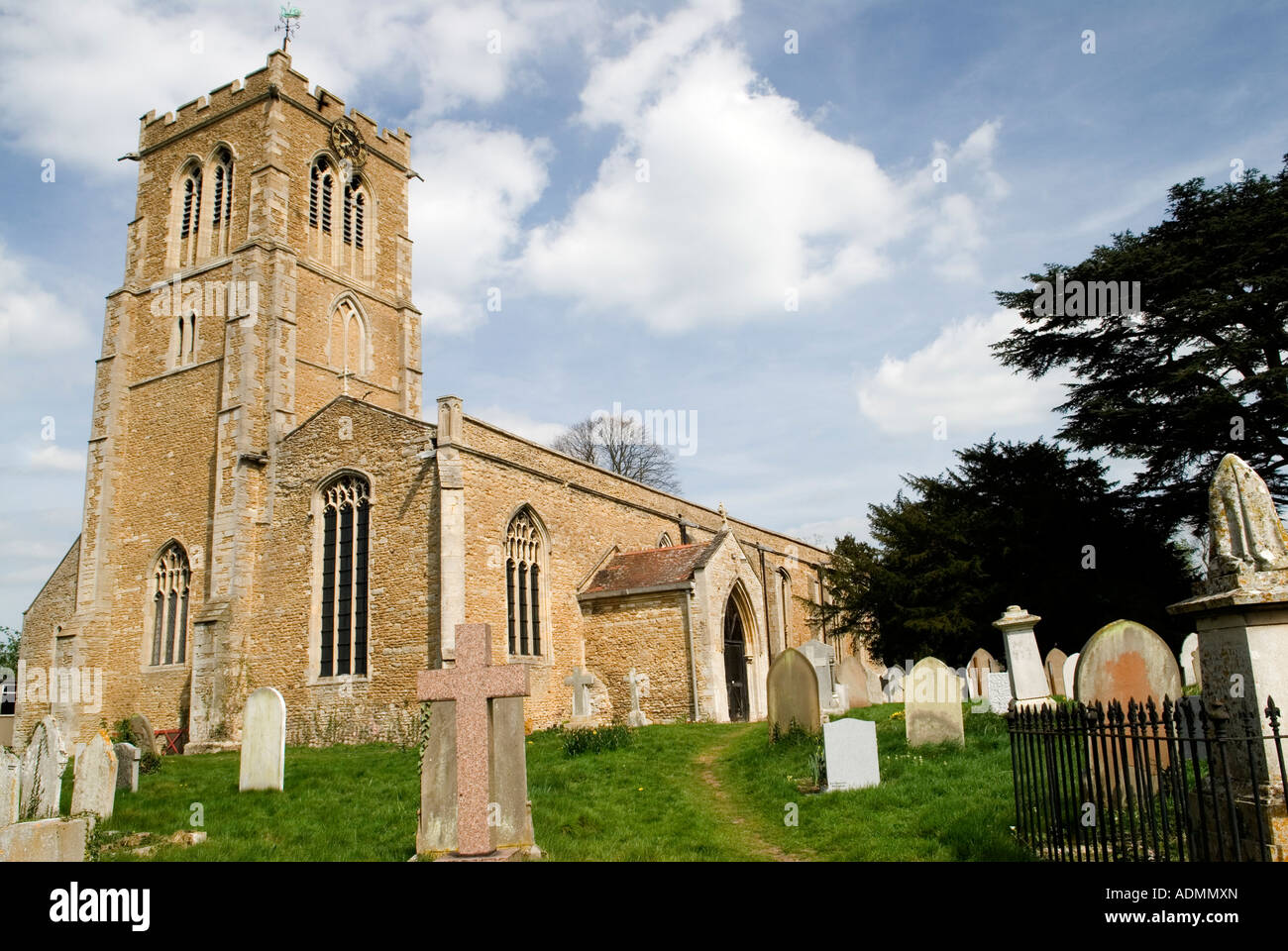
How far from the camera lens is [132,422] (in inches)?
875

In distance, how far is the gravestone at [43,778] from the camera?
7719mm

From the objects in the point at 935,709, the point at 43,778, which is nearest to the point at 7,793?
the point at 43,778

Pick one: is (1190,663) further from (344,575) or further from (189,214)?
(189,214)

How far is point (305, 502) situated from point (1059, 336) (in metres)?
18.8

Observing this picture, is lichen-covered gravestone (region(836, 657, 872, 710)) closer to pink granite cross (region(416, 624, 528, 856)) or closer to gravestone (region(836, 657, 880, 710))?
gravestone (region(836, 657, 880, 710))

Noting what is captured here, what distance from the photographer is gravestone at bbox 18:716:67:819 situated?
772 cm

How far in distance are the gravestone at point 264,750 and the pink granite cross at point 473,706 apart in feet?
15.5

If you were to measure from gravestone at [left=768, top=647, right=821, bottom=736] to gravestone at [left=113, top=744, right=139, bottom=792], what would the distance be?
8.35 m

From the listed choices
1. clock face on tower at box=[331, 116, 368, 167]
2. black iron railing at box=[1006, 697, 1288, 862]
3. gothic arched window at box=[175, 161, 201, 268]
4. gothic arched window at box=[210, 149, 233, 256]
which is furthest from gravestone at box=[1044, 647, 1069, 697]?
gothic arched window at box=[175, 161, 201, 268]

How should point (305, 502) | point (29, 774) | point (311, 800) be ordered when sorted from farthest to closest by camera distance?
point (305, 502) → point (311, 800) → point (29, 774)

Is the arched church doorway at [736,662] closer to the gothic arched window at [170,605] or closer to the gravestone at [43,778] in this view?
the gothic arched window at [170,605]

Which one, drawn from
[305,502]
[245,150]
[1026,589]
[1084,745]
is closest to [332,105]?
[245,150]

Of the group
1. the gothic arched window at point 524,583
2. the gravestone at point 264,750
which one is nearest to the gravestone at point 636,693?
the gothic arched window at point 524,583

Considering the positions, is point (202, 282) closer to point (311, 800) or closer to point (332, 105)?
point (332, 105)
